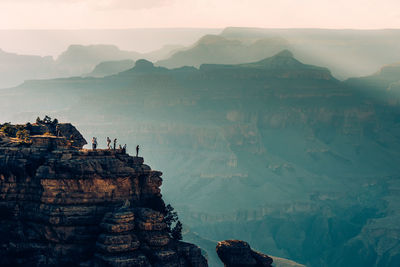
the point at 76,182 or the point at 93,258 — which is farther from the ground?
the point at 76,182

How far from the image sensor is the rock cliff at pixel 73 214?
108 m

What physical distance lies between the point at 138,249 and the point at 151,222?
9.76 feet

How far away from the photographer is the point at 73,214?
109 metres

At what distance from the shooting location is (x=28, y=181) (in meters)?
111

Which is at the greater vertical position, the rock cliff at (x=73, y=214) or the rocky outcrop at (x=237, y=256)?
the rock cliff at (x=73, y=214)

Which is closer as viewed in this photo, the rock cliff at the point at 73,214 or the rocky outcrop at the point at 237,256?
the rock cliff at the point at 73,214

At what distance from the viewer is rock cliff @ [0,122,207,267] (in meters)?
108

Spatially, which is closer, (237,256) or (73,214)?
(73,214)

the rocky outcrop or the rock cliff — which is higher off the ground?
the rock cliff

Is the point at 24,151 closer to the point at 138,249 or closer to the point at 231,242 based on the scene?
the point at 138,249

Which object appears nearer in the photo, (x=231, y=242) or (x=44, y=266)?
(x=44, y=266)

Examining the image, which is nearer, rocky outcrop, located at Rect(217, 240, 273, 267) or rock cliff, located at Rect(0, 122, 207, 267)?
rock cliff, located at Rect(0, 122, 207, 267)

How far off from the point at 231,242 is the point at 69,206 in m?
21.6

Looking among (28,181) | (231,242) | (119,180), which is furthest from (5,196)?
(231,242)
